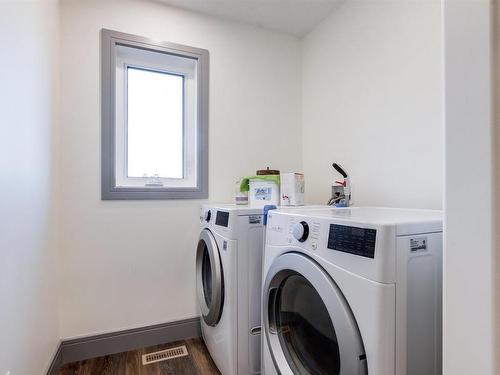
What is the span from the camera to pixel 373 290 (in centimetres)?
66

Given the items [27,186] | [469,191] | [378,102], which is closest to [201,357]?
[27,186]

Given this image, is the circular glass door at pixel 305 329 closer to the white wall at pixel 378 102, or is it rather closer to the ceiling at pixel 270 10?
the white wall at pixel 378 102

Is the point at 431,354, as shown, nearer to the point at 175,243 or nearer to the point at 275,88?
the point at 175,243

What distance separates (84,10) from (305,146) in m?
1.65

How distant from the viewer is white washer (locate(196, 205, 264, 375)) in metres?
1.26

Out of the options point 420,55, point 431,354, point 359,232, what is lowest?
point 431,354

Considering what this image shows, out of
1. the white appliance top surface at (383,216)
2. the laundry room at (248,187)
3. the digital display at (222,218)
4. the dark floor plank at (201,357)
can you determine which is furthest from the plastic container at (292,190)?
the dark floor plank at (201,357)

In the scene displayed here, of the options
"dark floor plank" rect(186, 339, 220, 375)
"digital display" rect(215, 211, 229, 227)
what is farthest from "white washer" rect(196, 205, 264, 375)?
"dark floor plank" rect(186, 339, 220, 375)

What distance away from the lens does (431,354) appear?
735mm

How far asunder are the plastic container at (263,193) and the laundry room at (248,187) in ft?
0.04

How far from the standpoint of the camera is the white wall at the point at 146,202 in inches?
62.4

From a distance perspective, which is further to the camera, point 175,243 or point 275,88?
point 275,88

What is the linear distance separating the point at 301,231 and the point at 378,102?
1055 mm

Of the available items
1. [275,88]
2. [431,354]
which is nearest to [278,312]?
[431,354]
